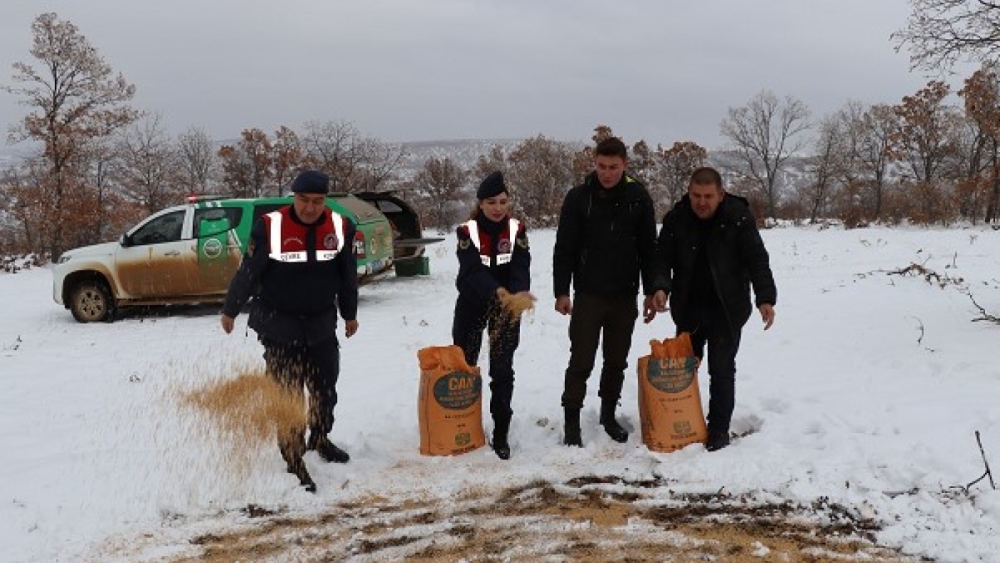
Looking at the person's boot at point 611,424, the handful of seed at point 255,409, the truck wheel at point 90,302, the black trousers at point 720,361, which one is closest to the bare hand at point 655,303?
the black trousers at point 720,361

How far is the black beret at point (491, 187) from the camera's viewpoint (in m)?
4.38

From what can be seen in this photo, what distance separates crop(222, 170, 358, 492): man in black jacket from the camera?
4.06 meters

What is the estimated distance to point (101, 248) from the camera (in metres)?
10.3

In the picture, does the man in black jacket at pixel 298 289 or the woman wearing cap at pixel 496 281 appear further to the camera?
the woman wearing cap at pixel 496 281

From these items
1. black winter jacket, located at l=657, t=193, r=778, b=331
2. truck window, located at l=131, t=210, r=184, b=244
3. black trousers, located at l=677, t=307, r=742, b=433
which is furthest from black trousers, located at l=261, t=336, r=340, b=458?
truck window, located at l=131, t=210, r=184, b=244

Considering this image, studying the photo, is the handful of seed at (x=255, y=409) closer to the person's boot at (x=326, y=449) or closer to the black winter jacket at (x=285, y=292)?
the person's boot at (x=326, y=449)

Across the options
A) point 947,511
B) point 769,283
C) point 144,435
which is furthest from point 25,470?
point 947,511

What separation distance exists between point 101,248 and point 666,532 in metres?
9.98

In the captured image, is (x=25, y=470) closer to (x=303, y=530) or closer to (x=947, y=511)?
(x=303, y=530)

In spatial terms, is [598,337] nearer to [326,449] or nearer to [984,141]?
[326,449]

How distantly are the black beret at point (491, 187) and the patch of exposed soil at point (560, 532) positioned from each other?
1872 millimetres

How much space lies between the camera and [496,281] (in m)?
4.46

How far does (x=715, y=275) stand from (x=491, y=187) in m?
1.54

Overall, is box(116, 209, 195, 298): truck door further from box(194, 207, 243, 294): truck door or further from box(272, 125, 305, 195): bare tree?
box(272, 125, 305, 195): bare tree
